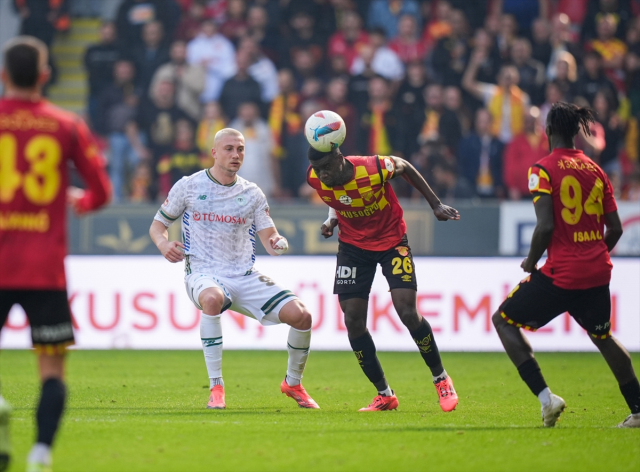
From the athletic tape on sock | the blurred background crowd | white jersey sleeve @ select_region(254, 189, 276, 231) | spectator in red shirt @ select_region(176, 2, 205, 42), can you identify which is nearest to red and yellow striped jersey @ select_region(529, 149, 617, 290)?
white jersey sleeve @ select_region(254, 189, 276, 231)

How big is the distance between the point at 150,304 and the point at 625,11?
35.2 feet

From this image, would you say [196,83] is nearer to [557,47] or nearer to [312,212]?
[312,212]

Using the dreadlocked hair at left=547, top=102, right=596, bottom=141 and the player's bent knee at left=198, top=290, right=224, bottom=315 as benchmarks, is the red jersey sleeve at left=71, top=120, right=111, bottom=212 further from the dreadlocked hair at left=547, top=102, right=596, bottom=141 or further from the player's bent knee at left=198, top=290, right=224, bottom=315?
the dreadlocked hair at left=547, top=102, right=596, bottom=141

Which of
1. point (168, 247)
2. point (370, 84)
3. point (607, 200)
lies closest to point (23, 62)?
point (168, 247)

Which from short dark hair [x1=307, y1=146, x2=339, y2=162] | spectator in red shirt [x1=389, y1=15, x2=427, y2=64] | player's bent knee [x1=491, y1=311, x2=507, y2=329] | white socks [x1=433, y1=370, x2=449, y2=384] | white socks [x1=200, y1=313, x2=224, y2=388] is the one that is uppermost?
spectator in red shirt [x1=389, y1=15, x2=427, y2=64]

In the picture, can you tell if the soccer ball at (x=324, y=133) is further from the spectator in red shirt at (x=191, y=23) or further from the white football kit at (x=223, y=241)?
the spectator in red shirt at (x=191, y=23)

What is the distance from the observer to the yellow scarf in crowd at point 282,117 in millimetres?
17266

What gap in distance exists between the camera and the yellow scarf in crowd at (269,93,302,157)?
17266 millimetres

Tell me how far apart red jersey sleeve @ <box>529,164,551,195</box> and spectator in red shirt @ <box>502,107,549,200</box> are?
953cm

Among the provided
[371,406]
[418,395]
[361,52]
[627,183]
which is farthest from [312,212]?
[371,406]

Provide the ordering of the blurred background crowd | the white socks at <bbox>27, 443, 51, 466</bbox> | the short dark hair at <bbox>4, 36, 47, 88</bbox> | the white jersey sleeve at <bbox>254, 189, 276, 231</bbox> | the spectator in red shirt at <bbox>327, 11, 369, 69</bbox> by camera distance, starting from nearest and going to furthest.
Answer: the white socks at <bbox>27, 443, 51, 466</bbox>
the short dark hair at <bbox>4, 36, 47, 88</bbox>
the white jersey sleeve at <bbox>254, 189, 276, 231</bbox>
the blurred background crowd
the spectator in red shirt at <bbox>327, 11, 369, 69</bbox>

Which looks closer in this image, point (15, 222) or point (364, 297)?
point (15, 222)

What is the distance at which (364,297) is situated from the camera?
8.30 meters

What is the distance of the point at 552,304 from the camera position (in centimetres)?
690
